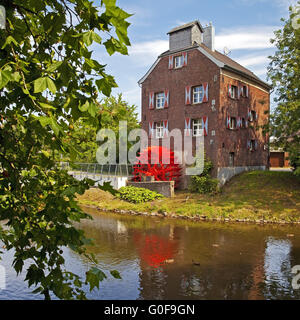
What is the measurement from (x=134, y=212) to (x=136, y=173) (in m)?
6.45

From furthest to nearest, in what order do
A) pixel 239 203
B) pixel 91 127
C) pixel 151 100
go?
pixel 151 100 → pixel 239 203 → pixel 91 127

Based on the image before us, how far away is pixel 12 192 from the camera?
9.11ft

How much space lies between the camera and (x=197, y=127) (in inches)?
978

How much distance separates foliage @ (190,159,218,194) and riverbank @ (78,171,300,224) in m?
0.59

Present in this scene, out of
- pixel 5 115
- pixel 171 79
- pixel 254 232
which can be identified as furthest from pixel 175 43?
pixel 5 115

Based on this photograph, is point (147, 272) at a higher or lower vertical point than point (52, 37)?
lower

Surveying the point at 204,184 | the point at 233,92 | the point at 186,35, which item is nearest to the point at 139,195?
the point at 204,184

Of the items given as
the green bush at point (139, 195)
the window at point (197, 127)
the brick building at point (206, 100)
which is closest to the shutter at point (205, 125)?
the brick building at point (206, 100)

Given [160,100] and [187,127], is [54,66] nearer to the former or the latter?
[187,127]

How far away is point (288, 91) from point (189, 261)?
14.2 m

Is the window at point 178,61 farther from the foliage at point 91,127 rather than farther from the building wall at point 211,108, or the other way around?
the foliage at point 91,127

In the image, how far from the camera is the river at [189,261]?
749 centimetres

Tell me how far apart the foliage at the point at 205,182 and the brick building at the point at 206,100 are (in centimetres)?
64

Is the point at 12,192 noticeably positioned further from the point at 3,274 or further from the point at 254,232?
the point at 254,232
